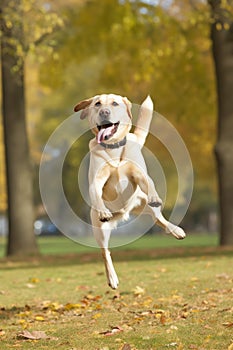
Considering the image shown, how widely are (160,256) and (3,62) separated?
6376mm

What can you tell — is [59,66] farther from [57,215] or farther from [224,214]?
[57,215]

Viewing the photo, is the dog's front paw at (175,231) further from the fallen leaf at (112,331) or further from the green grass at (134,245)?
the green grass at (134,245)

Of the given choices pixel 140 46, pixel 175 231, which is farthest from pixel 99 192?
pixel 140 46

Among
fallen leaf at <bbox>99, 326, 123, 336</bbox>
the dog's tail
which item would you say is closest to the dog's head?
the dog's tail

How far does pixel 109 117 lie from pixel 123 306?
378 cm

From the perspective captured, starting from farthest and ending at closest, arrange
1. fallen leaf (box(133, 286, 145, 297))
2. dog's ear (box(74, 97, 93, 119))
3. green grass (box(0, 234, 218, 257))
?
green grass (box(0, 234, 218, 257)), fallen leaf (box(133, 286, 145, 297)), dog's ear (box(74, 97, 93, 119))

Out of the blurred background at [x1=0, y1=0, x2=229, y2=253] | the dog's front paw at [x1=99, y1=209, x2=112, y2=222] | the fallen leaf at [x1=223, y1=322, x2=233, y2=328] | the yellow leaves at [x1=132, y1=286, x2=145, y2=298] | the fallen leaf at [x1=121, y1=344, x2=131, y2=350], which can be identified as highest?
the blurred background at [x1=0, y1=0, x2=229, y2=253]

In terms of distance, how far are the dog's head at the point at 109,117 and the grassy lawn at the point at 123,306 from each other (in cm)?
189

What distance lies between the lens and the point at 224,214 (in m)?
21.9

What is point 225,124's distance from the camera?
72.5ft

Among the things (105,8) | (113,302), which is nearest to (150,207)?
(113,302)

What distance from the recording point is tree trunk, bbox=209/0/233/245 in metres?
21.7

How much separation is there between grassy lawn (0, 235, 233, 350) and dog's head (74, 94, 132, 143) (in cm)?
189

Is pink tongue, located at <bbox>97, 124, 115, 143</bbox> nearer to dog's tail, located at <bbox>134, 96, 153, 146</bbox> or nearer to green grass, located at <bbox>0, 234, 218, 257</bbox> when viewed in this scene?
dog's tail, located at <bbox>134, 96, 153, 146</bbox>
